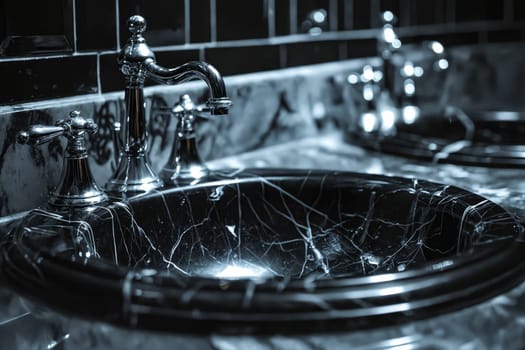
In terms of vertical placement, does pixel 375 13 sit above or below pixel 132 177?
above

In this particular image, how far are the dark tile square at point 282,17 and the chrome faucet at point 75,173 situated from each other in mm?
573

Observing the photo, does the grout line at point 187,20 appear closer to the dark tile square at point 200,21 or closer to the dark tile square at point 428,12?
the dark tile square at point 200,21

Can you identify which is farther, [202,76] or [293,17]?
[293,17]

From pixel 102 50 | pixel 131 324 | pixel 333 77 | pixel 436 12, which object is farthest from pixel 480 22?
pixel 131 324

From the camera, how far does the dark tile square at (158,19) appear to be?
0.95m

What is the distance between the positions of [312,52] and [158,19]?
A: 435 millimetres

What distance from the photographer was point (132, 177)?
2.82 ft

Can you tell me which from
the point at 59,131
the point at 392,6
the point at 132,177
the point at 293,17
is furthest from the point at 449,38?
the point at 59,131

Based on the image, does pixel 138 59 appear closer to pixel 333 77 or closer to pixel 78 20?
pixel 78 20

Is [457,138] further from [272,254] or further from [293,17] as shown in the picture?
[272,254]

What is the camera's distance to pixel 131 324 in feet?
1.70

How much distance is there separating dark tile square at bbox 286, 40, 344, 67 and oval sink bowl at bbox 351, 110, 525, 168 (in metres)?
0.16

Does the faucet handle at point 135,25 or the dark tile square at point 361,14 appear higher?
the dark tile square at point 361,14

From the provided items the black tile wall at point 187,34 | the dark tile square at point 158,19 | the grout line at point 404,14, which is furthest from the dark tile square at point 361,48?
A: the dark tile square at point 158,19
